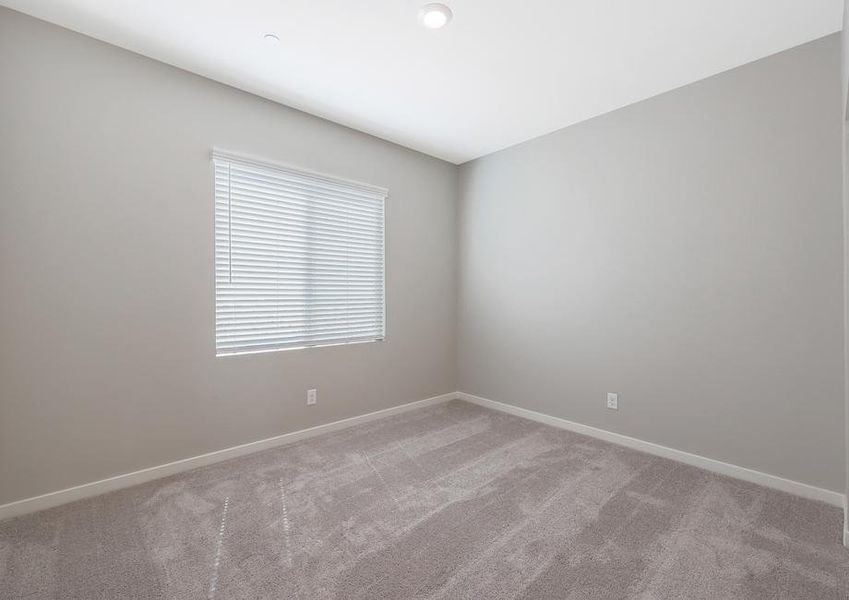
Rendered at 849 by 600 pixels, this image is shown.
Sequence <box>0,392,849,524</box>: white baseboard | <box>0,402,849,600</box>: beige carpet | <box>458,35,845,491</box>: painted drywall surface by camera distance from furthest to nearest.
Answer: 1. <box>458,35,845,491</box>: painted drywall surface
2. <box>0,392,849,524</box>: white baseboard
3. <box>0,402,849,600</box>: beige carpet

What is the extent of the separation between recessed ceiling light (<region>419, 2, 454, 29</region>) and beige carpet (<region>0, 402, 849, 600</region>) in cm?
266

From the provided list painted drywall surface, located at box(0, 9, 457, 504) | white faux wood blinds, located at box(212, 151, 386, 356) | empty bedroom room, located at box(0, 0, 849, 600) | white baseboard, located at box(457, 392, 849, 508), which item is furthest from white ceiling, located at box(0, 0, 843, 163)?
white baseboard, located at box(457, 392, 849, 508)

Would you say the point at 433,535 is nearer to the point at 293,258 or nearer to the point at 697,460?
the point at 697,460

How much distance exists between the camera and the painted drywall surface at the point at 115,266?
2.10 metres

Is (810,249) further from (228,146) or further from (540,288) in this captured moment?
(228,146)

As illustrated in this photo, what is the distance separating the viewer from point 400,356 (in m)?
3.89

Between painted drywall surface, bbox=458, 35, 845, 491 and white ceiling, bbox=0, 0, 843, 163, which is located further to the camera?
painted drywall surface, bbox=458, 35, 845, 491

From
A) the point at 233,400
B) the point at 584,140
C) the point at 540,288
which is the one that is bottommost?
the point at 233,400

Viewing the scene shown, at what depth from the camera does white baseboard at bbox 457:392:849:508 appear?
226cm

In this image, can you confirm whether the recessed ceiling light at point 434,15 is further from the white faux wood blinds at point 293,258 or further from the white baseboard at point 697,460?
the white baseboard at point 697,460

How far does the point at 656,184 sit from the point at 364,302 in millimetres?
2539

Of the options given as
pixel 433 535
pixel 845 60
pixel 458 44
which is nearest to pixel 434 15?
pixel 458 44

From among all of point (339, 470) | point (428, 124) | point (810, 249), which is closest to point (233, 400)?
point (339, 470)

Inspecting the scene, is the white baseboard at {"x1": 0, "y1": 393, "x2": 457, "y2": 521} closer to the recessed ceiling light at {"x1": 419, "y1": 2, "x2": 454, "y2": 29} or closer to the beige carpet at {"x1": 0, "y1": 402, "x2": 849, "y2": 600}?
the beige carpet at {"x1": 0, "y1": 402, "x2": 849, "y2": 600}
